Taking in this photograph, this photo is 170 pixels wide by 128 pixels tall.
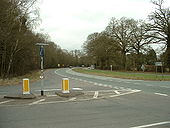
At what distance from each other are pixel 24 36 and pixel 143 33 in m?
29.0

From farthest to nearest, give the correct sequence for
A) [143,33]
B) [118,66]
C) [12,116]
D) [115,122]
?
[118,66]
[143,33]
[12,116]
[115,122]

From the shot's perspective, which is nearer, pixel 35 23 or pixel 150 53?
pixel 35 23

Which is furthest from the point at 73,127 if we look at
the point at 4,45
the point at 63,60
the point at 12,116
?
the point at 63,60

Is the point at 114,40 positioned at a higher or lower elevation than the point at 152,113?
higher

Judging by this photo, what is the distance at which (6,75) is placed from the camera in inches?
1193

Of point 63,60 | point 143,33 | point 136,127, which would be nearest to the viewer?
point 136,127

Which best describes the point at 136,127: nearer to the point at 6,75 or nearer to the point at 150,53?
the point at 6,75

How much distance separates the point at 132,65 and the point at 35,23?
3598 centimetres

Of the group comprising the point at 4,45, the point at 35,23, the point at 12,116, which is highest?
the point at 35,23

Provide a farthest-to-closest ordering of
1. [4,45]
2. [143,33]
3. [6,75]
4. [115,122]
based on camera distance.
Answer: [143,33] < [6,75] < [4,45] < [115,122]

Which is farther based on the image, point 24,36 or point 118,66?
point 118,66

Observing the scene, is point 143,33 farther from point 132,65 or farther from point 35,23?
point 35,23

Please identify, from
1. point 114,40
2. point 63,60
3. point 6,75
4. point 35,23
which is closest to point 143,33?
point 114,40

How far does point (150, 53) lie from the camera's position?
52094 mm
